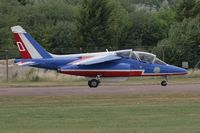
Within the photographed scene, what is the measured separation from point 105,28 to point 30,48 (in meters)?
34.6

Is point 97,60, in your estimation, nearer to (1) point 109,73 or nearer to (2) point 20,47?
(1) point 109,73

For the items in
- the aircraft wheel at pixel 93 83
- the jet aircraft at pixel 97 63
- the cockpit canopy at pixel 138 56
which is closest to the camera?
the aircraft wheel at pixel 93 83

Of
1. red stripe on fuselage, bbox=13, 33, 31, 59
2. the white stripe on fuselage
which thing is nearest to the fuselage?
red stripe on fuselage, bbox=13, 33, 31, 59

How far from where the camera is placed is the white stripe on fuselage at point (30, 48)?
125 feet

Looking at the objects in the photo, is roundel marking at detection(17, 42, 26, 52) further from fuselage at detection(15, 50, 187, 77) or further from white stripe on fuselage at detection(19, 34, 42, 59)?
fuselage at detection(15, 50, 187, 77)

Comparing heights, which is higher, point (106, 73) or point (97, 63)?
point (97, 63)

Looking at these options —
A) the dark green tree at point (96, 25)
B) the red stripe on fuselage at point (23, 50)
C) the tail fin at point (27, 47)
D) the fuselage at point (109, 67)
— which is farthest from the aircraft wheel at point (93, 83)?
the dark green tree at point (96, 25)

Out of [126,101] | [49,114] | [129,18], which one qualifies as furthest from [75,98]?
[129,18]

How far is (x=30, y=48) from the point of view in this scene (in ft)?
125

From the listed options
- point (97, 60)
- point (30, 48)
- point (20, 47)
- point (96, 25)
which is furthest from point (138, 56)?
point (96, 25)

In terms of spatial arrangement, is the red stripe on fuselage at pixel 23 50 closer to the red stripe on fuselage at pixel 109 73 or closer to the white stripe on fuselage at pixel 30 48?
the white stripe on fuselage at pixel 30 48

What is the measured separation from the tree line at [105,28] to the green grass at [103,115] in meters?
24.7

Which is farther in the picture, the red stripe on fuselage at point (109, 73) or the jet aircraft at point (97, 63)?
the red stripe on fuselage at point (109, 73)

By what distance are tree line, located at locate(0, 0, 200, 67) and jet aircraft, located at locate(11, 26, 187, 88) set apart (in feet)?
44.4
